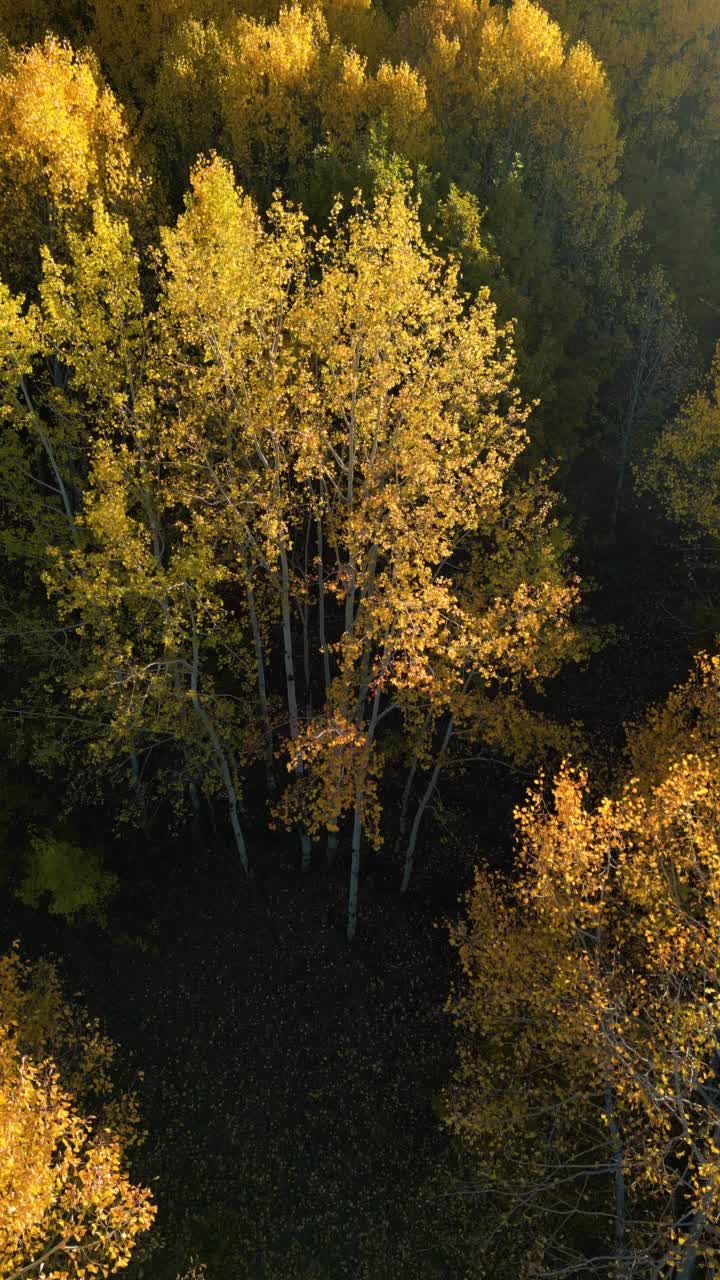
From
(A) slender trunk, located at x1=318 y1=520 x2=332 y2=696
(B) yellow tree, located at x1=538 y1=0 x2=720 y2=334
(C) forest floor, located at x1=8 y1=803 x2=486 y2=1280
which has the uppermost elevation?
(B) yellow tree, located at x1=538 y1=0 x2=720 y2=334

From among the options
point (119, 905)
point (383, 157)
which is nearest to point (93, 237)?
point (383, 157)

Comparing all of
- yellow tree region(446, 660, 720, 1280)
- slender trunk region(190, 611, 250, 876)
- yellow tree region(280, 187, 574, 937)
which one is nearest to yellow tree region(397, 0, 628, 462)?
yellow tree region(280, 187, 574, 937)

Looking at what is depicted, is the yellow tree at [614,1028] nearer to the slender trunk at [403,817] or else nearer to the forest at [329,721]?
the forest at [329,721]

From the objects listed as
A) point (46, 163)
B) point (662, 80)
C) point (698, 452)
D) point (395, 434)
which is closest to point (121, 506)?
point (395, 434)

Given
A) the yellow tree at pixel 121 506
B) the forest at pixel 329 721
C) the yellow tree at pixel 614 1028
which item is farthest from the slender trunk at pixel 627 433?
the yellow tree at pixel 121 506

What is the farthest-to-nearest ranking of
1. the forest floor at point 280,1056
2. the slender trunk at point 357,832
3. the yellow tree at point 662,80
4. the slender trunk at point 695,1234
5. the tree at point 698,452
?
the yellow tree at point 662,80
the tree at point 698,452
the slender trunk at point 357,832
the forest floor at point 280,1056
the slender trunk at point 695,1234

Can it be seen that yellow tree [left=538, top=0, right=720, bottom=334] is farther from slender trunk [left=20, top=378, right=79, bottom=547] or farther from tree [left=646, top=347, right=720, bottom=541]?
slender trunk [left=20, top=378, right=79, bottom=547]
